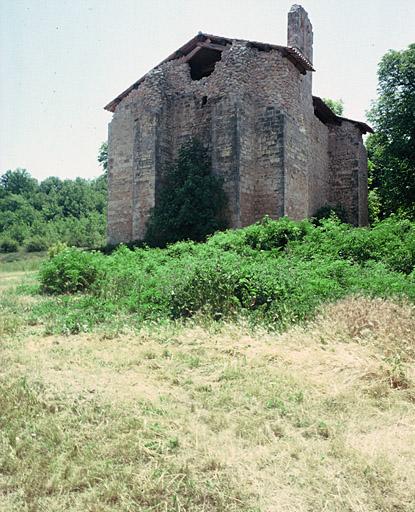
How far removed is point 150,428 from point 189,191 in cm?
1353

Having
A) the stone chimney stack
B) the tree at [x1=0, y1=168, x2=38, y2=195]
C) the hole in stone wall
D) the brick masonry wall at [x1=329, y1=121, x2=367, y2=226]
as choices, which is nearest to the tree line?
the brick masonry wall at [x1=329, y1=121, x2=367, y2=226]

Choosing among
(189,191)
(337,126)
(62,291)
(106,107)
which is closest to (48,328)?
(62,291)

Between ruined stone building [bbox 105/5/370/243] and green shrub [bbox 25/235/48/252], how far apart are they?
20.5 m

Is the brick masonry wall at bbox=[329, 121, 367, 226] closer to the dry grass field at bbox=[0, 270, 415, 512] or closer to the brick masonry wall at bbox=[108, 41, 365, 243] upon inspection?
the brick masonry wall at bbox=[108, 41, 365, 243]

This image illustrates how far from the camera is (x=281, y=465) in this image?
3.40 metres

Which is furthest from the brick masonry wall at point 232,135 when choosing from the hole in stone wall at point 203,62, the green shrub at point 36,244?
the green shrub at point 36,244

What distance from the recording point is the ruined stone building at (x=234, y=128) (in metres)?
16.8

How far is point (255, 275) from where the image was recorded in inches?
314

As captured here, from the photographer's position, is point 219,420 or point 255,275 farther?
point 255,275

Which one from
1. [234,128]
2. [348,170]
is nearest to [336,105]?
[348,170]

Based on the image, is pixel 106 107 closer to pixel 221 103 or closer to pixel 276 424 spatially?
pixel 221 103

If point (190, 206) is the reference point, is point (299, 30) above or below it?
above

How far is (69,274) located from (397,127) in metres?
18.2

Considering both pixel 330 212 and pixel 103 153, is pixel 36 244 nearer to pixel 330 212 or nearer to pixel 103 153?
pixel 103 153
